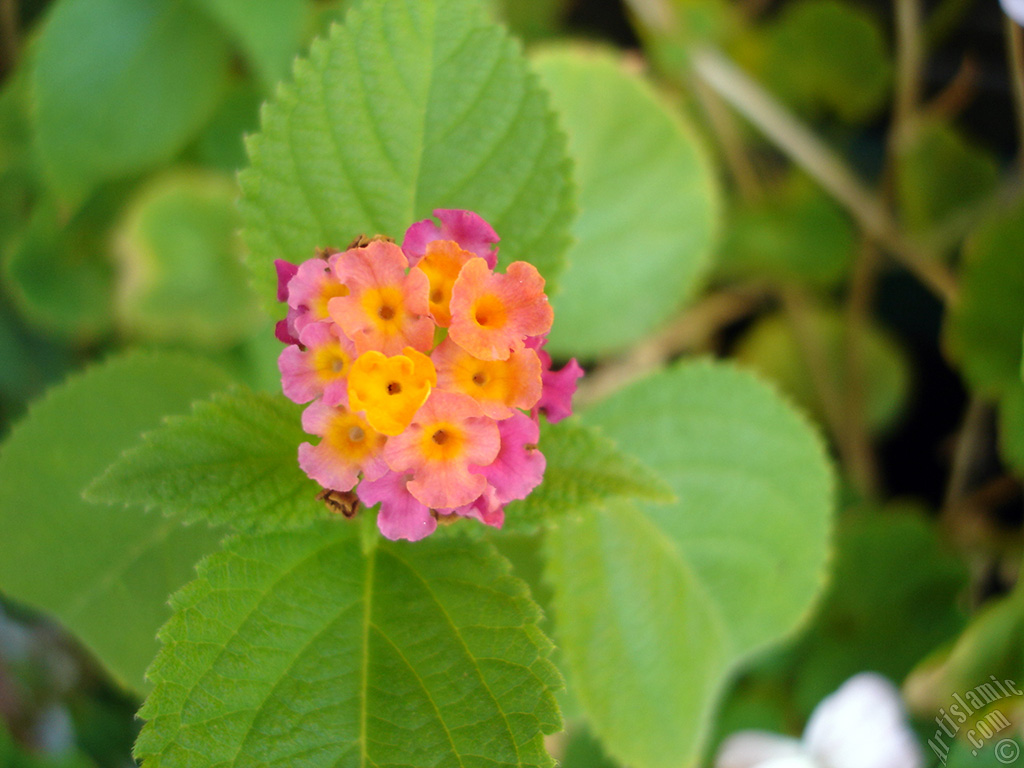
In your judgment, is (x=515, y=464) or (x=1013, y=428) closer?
(x=515, y=464)

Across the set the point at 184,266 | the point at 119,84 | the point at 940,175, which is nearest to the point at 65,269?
the point at 184,266

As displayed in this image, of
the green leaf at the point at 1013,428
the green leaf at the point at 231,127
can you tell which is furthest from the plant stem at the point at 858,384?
the green leaf at the point at 231,127

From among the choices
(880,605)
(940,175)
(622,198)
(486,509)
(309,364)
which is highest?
(940,175)

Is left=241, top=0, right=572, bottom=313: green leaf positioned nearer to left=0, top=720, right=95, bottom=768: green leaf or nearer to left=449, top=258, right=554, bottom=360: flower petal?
left=449, top=258, right=554, bottom=360: flower petal

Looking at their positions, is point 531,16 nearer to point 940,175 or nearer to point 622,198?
point 622,198

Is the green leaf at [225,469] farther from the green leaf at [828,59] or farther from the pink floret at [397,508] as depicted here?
the green leaf at [828,59]

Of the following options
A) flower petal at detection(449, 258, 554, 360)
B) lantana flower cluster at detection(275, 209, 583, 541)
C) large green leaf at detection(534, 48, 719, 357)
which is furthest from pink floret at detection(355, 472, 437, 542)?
large green leaf at detection(534, 48, 719, 357)

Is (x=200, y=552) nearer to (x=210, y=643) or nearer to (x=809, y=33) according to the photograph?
(x=210, y=643)

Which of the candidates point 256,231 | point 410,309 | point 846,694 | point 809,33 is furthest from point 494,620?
point 809,33
